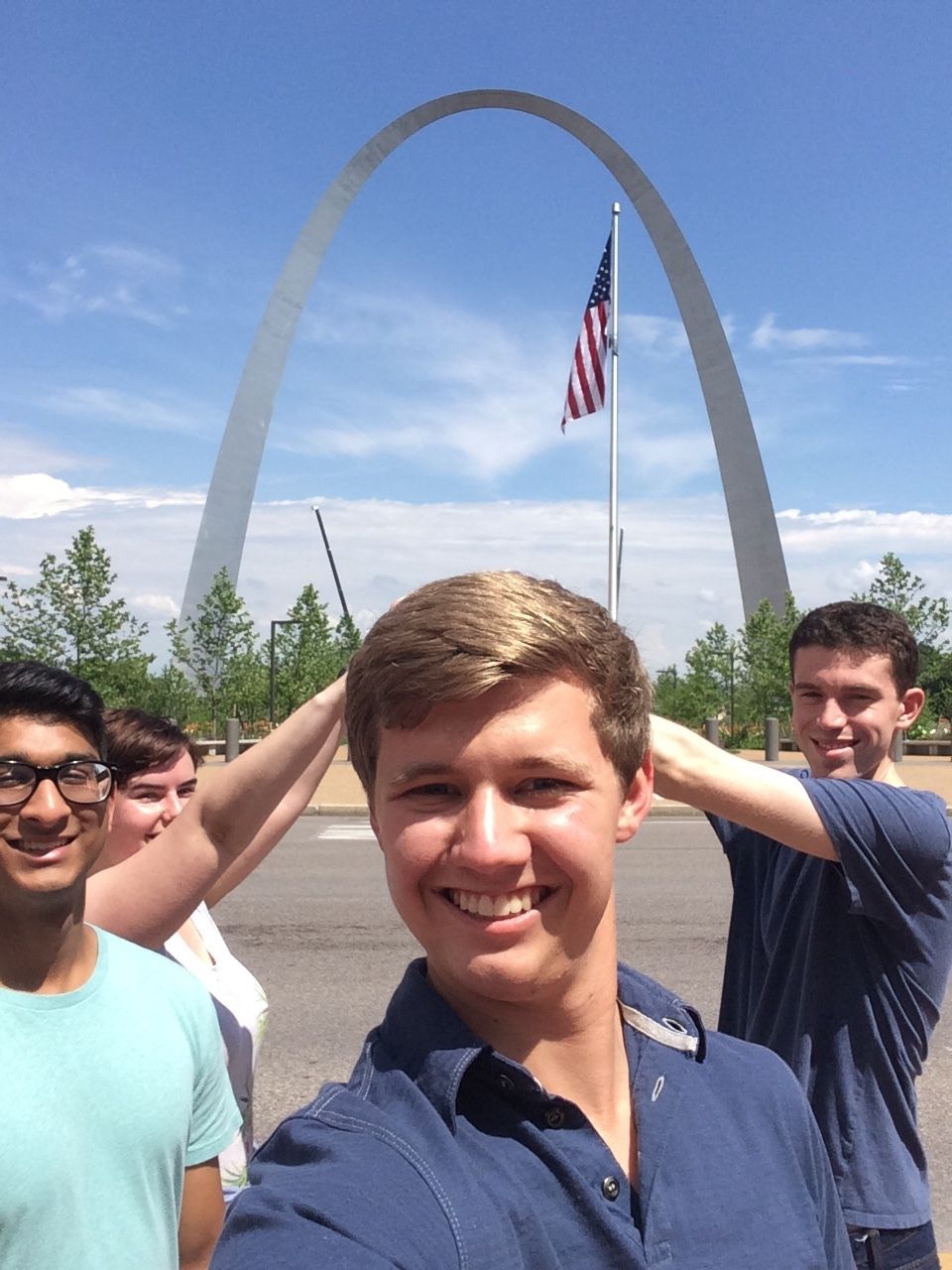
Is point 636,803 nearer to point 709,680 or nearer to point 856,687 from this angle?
point 856,687

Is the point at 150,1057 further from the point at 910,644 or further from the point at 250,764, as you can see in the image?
the point at 910,644

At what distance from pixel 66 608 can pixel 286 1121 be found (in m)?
26.1

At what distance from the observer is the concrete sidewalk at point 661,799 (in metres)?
17.7

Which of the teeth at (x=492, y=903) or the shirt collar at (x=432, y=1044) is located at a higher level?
the teeth at (x=492, y=903)

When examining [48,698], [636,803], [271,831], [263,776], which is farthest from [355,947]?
[636,803]

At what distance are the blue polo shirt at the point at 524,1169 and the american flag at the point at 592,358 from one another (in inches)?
700

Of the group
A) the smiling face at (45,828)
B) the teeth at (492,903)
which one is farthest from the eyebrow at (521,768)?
the smiling face at (45,828)

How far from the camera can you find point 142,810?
263 cm

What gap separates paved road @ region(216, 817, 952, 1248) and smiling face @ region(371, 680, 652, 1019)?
361 cm

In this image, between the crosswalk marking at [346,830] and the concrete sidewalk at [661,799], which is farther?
the concrete sidewalk at [661,799]

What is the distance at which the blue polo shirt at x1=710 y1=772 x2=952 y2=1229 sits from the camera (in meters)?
2.03

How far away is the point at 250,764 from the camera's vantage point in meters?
2.03

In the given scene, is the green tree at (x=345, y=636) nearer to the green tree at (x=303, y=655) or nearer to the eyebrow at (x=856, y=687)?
the green tree at (x=303, y=655)

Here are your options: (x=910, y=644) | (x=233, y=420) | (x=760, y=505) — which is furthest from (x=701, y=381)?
(x=910, y=644)
